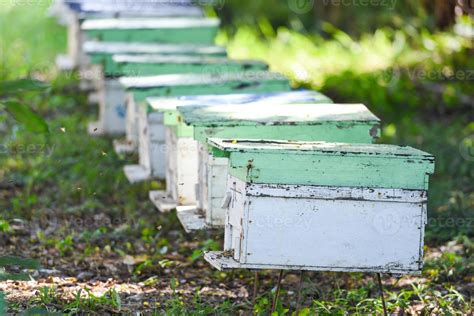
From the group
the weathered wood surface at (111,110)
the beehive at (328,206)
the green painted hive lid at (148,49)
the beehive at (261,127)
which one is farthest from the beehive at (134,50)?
the beehive at (328,206)

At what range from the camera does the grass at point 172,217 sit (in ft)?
16.1

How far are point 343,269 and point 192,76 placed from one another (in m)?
2.60

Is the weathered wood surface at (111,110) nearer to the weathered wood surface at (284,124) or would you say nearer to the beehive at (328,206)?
the weathered wood surface at (284,124)

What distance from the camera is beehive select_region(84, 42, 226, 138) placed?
6.86 meters

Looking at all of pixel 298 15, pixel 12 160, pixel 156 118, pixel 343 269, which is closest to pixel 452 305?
pixel 343 269

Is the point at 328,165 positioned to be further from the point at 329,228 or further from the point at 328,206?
the point at 329,228

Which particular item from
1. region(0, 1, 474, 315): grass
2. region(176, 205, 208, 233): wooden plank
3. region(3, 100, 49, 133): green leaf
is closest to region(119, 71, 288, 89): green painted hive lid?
region(0, 1, 474, 315): grass

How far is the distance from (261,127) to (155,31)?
11.7 ft

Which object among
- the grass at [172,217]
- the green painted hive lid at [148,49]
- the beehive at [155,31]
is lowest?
the grass at [172,217]

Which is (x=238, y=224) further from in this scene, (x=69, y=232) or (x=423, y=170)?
(x=69, y=232)

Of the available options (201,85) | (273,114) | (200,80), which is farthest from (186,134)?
(200,80)

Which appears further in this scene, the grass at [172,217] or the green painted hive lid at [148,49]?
the green painted hive lid at [148,49]

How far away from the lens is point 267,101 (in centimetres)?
546

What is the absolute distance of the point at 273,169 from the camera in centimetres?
404
